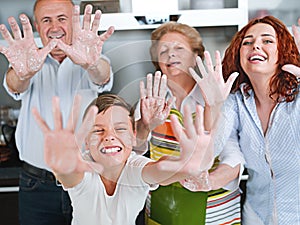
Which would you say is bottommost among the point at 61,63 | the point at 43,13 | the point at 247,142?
the point at 247,142

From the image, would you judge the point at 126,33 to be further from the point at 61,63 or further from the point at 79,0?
the point at 61,63

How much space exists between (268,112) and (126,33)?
1.95 ft

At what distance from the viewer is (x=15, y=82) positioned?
3.43ft

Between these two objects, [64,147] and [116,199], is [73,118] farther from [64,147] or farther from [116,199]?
[116,199]

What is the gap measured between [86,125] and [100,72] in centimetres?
17

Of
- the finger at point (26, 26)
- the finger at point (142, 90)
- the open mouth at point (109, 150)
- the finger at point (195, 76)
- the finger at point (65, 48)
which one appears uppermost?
the finger at point (26, 26)

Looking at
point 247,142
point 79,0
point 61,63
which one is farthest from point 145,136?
point 79,0

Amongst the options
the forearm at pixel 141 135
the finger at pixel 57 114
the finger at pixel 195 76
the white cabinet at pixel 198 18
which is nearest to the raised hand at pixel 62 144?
the finger at pixel 57 114

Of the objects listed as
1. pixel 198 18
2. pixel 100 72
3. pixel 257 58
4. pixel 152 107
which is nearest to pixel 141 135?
pixel 152 107

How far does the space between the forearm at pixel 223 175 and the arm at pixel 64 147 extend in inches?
10.2

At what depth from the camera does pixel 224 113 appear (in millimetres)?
966

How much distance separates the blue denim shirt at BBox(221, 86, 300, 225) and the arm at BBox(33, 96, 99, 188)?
0.96 ft

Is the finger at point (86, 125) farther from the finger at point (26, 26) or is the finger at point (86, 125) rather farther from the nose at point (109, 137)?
the finger at point (26, 26)

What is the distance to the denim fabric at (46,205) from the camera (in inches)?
43.0
